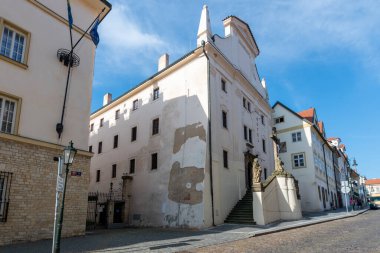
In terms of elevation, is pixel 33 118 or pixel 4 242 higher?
pixel 33 118

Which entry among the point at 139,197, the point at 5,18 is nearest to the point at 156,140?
the point at 139,197

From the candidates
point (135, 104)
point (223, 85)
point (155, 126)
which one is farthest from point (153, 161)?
point (223, 85)

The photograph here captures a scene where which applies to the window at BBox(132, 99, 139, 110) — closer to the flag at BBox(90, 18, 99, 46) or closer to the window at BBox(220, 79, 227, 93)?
the window at BBox(220, 79, 227, 93)

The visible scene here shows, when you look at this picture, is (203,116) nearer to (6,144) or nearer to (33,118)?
(33,118)

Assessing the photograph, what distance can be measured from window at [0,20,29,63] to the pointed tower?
11.5 metres

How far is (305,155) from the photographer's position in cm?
3731

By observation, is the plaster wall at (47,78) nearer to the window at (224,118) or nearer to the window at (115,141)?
the window at (224,118)

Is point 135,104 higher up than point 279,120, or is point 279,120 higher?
point 279,120

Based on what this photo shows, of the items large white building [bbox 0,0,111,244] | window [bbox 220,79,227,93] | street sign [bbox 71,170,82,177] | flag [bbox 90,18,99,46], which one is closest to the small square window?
window [bbox 220,79,227,93]

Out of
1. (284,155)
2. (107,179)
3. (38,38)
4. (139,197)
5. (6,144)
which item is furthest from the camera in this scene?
(284,155)

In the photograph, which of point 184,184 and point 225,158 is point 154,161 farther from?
point 225,158

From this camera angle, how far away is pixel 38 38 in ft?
44.9

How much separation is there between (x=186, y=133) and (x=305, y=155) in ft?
73.8

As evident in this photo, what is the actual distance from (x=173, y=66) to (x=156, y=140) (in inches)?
225
